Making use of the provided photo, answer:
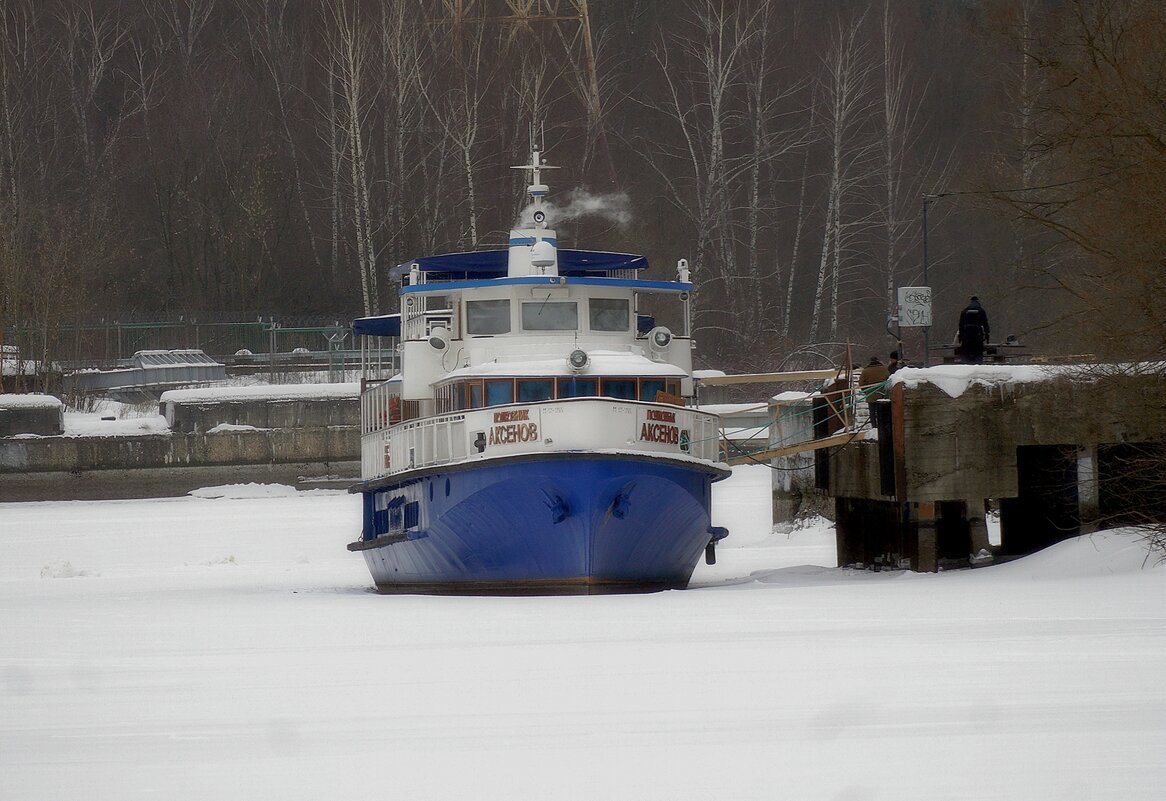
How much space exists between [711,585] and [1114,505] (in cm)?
518

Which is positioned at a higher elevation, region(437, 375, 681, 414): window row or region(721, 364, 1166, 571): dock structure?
region(437, 375, 681, 414): window row

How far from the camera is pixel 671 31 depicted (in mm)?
60531

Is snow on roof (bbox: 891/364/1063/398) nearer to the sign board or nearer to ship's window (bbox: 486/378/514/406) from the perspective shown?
the sign board

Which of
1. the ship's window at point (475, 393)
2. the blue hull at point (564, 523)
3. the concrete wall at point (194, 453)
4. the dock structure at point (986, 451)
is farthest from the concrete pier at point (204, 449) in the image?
the dock structure at point (986, 451)

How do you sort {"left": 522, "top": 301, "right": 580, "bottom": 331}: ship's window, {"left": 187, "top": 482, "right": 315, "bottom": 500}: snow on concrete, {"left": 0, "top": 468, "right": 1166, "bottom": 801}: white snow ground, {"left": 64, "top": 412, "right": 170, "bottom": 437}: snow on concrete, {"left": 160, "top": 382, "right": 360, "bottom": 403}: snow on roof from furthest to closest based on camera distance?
{"left": 160, "top": 382, "right": 360, "bottom": 403}: snow on roof → {"left": 64, "top": 412, "right": 170, "bottom": 437}: snow on concrete → {"left": 187, "top": 482, "right": 315, "bottom": 500}: snow on concrete → {"left": 522, "top": 301, "right": 580, "bottom": 331}: ship's window → {"left": 0, "top": 468, "right": 1166, "bottom": 801}: white snow ground

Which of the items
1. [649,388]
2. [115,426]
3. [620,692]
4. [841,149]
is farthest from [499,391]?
[841,149]

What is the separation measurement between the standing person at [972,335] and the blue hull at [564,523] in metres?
4.03

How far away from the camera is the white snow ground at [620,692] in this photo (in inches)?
364

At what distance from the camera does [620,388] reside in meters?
22.3

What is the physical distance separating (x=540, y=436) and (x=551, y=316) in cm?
280

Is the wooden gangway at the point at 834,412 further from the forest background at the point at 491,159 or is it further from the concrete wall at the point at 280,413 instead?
the concrete wall at the point at 280,413

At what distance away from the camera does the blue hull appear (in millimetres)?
20844

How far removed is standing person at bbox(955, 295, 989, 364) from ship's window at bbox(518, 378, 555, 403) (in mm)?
6010

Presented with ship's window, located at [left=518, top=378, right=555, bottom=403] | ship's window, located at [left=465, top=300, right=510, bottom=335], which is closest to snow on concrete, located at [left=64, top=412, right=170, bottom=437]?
ship's window, located at [left=465, top=300, right=510, bottom=335]
